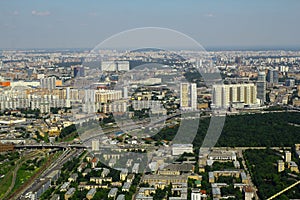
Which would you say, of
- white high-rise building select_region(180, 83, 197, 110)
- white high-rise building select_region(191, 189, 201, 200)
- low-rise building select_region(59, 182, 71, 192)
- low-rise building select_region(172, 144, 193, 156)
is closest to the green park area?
white high-rise building select_region(191, 189, 201, 200)

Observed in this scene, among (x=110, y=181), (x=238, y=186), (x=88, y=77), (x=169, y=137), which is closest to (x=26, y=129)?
(x=88, y=77)

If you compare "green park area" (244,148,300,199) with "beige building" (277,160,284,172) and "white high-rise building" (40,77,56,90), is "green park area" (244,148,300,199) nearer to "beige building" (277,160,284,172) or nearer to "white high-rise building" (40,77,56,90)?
"beige building" (277,160,284,172)

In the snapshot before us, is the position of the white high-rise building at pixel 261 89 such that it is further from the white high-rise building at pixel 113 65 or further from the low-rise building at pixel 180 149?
the low-rise building at pixel 180 149

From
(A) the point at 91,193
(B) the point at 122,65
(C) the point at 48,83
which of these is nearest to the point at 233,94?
(B) the point at 122,65

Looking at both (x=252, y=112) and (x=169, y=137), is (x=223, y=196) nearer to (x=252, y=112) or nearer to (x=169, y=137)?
(x=169, y=137)

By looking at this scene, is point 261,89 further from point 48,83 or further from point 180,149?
point 180,149
